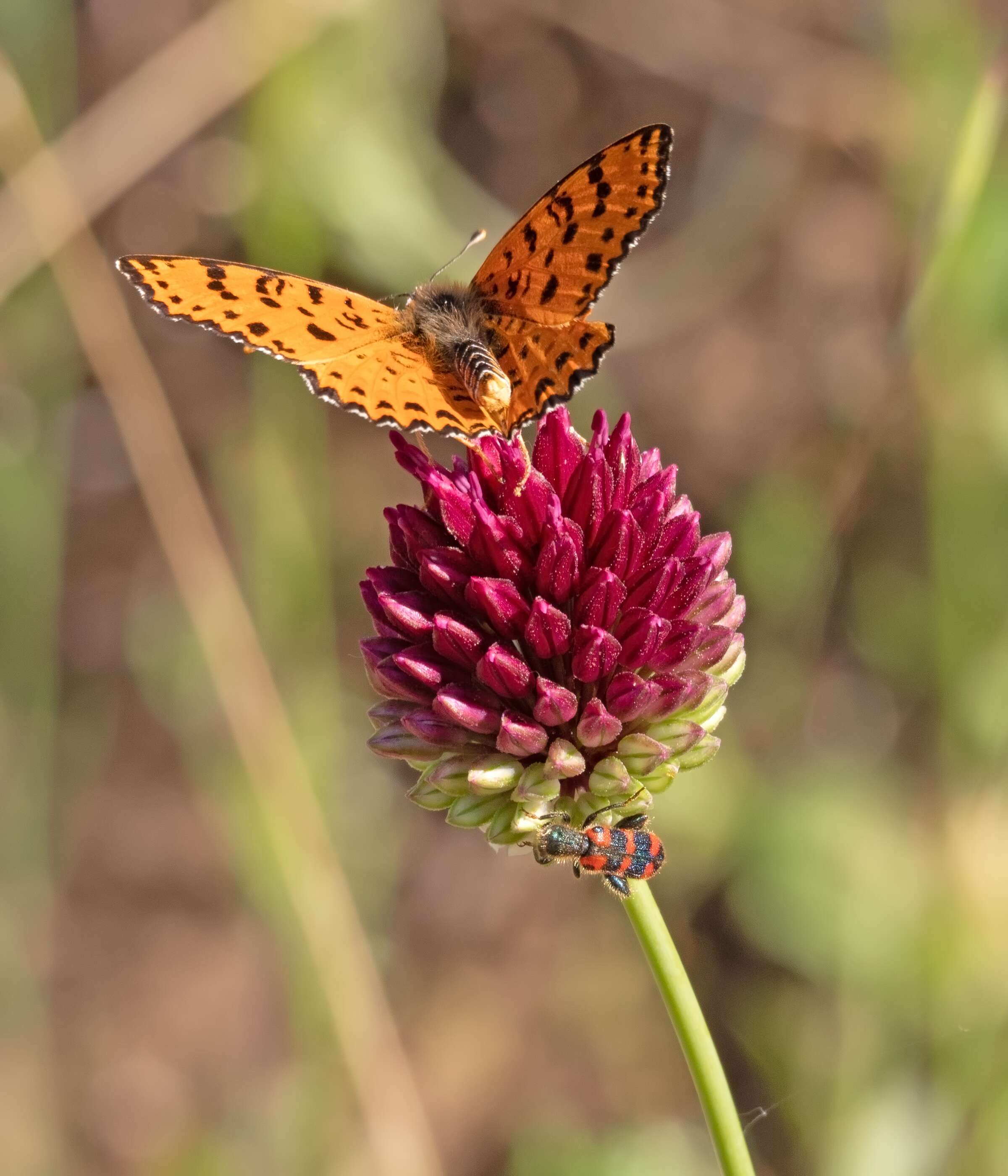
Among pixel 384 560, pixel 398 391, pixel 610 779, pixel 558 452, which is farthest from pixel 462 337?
pixel 384 560

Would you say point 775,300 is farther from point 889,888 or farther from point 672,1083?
point 672,1083

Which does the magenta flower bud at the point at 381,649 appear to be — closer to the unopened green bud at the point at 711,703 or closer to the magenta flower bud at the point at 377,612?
the magenta flower bud at the point at 377,612

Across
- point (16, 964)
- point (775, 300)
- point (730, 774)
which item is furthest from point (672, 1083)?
point (775, 300)

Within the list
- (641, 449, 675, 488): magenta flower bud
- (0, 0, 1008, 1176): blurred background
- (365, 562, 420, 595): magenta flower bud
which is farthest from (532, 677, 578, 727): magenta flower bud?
(0, 0, 1008, 1176): blurred background

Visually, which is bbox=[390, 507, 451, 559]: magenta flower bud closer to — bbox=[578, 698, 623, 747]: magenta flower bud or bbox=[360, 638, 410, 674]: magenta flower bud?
bbox=[360, 638, 410, 674]: magenta flower bud

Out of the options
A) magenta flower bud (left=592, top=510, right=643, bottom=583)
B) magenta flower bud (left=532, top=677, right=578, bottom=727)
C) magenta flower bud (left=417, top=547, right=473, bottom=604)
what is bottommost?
magenta flower bud (left=532, top=677, right=578, bottom=727)
